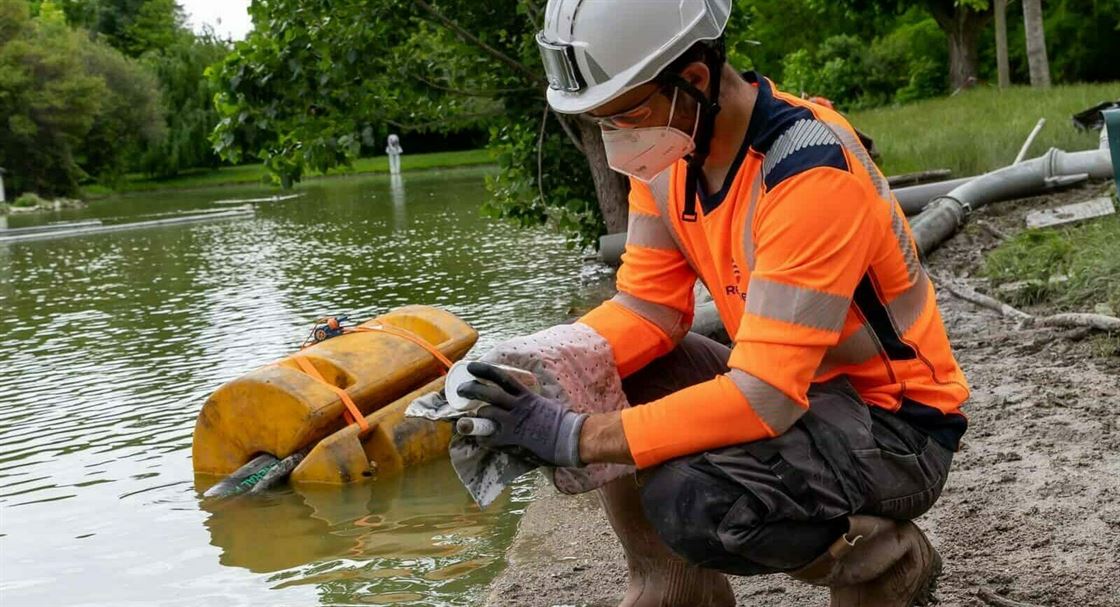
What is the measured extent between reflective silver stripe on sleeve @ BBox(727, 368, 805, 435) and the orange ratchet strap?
151 inches

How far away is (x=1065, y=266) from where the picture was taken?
7406 millimetres

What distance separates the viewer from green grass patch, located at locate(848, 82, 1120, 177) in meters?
12.6

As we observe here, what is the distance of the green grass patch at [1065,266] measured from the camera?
259 inches

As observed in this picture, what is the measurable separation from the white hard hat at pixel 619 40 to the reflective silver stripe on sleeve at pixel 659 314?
0.62 meters

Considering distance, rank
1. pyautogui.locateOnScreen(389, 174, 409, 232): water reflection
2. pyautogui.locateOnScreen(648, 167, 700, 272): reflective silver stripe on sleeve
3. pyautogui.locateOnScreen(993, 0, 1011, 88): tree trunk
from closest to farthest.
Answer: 1. pyautogui.locateOnScreen(648, 167, 700, 272): reflective silver stripe on sleeve
2. pyautogui.locateOnScreen(389, 174, 409, 232): water reflection
3. pyautogui.locateOnScreen(993, 0, 1011, 88): tree trunk

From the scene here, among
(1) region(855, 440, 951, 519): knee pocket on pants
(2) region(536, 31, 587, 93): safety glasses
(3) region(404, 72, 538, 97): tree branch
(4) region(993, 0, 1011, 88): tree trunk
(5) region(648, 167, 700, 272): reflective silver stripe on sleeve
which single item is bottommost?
(1) region(855, 440, 951, 519): knee pocket on pants

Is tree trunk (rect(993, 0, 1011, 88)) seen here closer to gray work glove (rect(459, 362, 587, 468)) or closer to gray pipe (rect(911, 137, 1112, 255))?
gray pipe (rect(911, 137, 1112, 255))

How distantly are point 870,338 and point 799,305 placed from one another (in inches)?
12.3

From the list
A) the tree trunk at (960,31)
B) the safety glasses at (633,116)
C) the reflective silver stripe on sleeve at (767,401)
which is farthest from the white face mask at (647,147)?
the tree trunk at (960,31)

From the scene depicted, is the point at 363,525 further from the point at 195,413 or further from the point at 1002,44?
the point at 1002,44

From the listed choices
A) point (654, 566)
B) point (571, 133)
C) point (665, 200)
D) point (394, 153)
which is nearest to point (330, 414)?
point (654, 566)

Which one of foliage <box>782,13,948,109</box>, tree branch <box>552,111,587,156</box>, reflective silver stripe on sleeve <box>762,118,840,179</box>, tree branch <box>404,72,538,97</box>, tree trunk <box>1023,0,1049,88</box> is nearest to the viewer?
reflective silver stripe on sleeve <box>762,118,840,179</box>

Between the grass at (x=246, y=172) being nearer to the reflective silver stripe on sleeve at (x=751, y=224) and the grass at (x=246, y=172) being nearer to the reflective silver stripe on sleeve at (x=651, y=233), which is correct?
the reflective silver stripe on sleeve at (x=651, y=233)

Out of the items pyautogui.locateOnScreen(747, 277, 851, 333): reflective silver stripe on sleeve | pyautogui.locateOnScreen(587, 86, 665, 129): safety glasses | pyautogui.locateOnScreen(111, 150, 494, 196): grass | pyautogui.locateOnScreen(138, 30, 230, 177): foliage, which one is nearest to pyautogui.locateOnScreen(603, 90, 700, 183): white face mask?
pyautogui.locateOnScreen(587, 86, 665, 129): safety glasses
